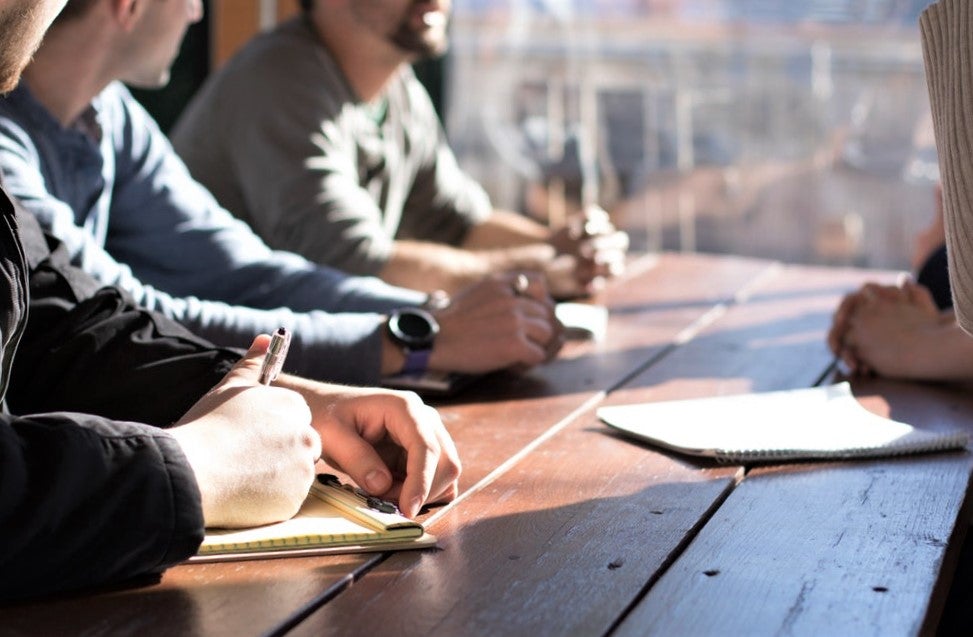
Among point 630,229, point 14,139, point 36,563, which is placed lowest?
point 630,229

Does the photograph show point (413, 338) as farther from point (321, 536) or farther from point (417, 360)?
point (321, 536)

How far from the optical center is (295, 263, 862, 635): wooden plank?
89 cm

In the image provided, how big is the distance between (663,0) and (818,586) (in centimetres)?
409

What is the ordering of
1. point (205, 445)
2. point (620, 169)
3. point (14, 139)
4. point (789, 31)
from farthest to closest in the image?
point (620, 169)
point (789, 31)
point (14, 139)
point (205, 445)

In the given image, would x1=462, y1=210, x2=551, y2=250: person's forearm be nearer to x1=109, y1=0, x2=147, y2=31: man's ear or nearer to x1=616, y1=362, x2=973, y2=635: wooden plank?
x1=109, y1=0, x2=147, y2=31: man's ear

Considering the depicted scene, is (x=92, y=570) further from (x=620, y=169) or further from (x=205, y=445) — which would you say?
(x=620, y=169)

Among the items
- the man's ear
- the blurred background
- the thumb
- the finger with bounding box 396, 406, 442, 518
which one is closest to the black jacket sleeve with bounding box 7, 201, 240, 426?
the thumb

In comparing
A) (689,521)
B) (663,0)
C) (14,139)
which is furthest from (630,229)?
(689,521)

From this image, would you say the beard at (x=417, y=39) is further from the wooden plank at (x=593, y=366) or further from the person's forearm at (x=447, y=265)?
the wooden plank at (x=593, y=366)

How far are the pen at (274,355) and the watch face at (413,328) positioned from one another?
53cm

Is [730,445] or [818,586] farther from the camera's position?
[730,445]

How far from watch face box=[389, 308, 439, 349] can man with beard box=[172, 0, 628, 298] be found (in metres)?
0.63

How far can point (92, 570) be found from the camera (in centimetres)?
90

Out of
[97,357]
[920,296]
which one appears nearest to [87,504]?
[97,357]
